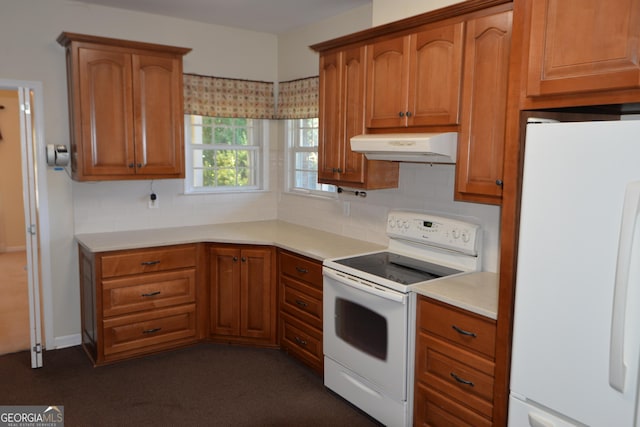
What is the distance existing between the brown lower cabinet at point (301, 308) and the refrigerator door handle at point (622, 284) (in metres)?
1.95

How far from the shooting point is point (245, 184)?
4773 millimetres

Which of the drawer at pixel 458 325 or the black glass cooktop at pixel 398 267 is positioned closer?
the drawer at pixel 458 325

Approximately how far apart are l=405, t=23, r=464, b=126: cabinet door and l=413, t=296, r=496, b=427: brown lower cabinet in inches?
39.7

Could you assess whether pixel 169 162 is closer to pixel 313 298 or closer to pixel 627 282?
pixel 313 298

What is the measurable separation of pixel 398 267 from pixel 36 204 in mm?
2539

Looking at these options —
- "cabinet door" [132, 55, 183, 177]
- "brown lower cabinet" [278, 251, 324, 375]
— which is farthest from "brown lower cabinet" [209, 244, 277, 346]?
"cabinet door" [132, 55, 183, 177]

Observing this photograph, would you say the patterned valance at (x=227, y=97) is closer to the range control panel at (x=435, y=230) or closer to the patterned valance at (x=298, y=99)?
the patterned valance at (x=298, y=99)

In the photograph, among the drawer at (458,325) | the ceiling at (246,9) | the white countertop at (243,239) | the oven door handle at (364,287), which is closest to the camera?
the drawer at (458,325)

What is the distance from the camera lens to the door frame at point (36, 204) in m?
3.39

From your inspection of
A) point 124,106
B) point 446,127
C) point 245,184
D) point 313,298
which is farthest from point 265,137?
point 446,127

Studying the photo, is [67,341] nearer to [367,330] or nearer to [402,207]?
[367,330]

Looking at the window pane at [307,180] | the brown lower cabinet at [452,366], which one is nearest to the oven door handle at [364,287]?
the brown lower cabinet at [452,366]

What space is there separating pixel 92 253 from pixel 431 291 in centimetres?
234

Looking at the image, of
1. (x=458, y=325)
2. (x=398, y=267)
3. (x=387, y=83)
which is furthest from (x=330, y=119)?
(x=458, y=325)
